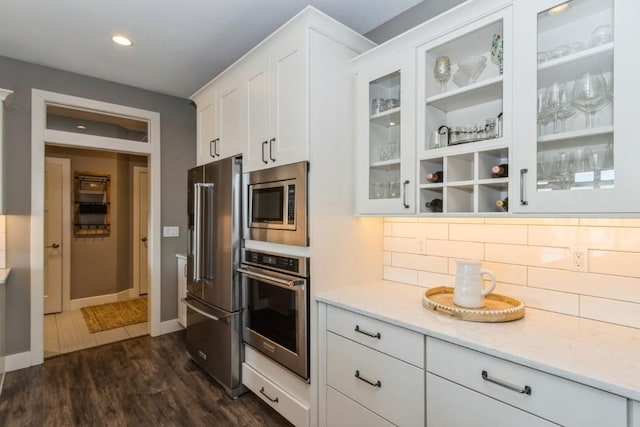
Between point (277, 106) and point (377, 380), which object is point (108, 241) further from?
point (377, 380)

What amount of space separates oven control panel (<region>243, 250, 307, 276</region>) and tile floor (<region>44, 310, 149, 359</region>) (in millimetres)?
2230

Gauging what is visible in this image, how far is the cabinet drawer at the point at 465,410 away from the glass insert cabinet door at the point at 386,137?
0.85 metres

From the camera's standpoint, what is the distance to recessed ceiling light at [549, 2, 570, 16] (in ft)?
4.19

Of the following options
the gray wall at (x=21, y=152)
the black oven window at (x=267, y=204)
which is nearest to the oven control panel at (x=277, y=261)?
the black oven window at (x=267, y=204)

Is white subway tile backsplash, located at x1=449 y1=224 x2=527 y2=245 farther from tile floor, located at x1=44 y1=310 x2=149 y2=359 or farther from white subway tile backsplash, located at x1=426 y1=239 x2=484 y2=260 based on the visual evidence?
tile floor, located at x1=44 y1=310 x2=149 y2=359

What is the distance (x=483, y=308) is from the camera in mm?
1510

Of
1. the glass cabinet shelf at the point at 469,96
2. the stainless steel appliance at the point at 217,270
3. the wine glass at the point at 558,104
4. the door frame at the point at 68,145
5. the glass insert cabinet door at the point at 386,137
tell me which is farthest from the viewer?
the door frame at the point at 68,145

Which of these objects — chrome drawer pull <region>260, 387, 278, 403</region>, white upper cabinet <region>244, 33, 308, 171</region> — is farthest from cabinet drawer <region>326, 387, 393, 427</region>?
white upper cabinet <region>244, 33, 308, 171</region>

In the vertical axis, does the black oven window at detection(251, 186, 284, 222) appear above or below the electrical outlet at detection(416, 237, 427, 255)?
above

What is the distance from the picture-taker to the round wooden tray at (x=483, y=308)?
1404 mm

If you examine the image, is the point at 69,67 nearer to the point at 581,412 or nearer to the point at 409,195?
the point at 409,195

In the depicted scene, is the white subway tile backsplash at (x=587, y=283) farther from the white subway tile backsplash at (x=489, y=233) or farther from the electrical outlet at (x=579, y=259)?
the white subway tile backsplash at (x=489, y=233)

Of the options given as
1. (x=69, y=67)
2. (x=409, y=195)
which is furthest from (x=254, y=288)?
(x=69, y=67)

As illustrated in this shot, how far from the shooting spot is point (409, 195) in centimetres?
175
